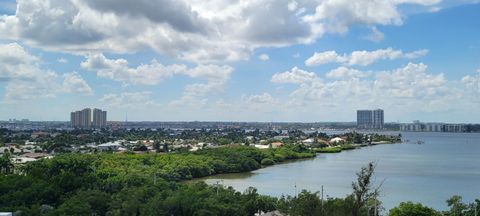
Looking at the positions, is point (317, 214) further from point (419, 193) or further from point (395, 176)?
point (395, 176)

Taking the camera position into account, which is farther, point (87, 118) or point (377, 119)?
point (377, 119)

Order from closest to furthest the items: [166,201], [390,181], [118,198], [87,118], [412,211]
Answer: [166,201]
[412,211]
[118,198]
[390,181]
[87,118]

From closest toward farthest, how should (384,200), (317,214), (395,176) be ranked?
(317,214), (384,200), (395,176)

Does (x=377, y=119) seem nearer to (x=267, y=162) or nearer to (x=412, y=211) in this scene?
(x=267, y=162)

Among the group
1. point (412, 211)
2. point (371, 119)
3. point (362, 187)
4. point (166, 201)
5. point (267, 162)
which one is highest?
point (371, 119)

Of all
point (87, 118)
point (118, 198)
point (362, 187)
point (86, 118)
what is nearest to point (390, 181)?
point (118, 198)

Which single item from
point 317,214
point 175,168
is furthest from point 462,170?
point 317,214

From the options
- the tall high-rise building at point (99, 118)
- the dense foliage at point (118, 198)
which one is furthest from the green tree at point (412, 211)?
the tall high-rise building at point (99, 118)

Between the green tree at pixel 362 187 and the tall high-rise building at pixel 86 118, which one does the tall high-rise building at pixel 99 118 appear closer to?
the tall high-rise building at pixel 86 118
